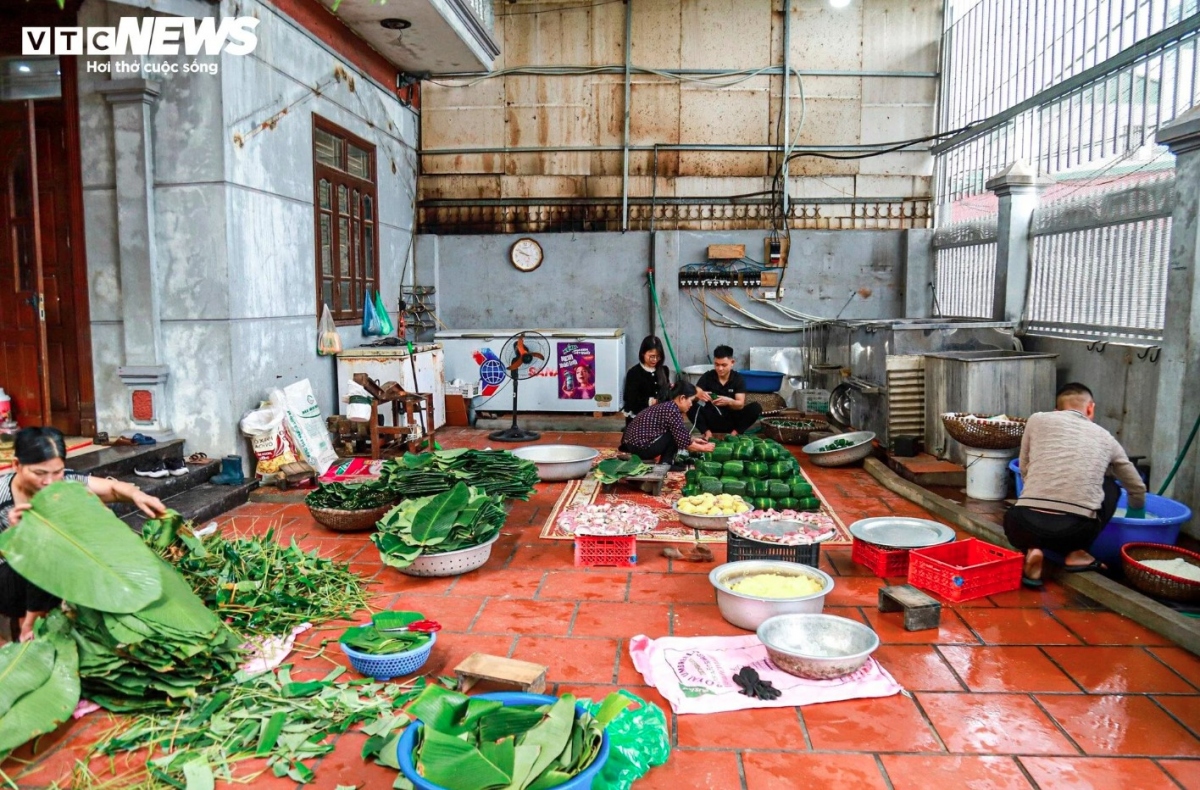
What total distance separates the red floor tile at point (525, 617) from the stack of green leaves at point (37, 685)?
1.75 meters

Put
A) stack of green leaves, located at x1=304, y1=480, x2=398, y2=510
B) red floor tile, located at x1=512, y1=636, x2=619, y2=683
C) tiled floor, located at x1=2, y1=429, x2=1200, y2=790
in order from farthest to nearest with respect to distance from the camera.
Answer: stack of green leaves, located at x1=304, y1=480, x2=398, y2=510 → red floor tile, located at x1=512, y1=636, x2=619, y2=683 → tiled floor, located at x1=2, y1=429, x2=1200, y2=790

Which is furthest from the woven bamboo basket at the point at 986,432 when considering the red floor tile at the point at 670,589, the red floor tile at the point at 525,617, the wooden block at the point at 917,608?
the red floor tile at the point at 525,617

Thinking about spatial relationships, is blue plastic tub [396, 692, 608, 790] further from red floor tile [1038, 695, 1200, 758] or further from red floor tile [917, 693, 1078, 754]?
red floor tile [1038, 695, 1200, 758]

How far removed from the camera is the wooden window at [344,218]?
Answer: 8.37m

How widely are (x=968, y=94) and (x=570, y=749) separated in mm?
10350

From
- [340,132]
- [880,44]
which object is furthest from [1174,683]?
[880,44]

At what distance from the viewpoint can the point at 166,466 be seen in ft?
21.2

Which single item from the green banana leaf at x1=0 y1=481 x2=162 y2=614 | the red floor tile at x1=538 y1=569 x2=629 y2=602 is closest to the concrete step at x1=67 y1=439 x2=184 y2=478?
the green banana leaf at x1=0 y1=481 x2=162 y2=614

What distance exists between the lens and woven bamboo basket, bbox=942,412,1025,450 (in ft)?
20.2

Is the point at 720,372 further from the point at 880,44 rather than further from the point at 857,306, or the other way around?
the point at 880,44

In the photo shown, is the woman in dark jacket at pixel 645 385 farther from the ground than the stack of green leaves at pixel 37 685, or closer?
farther from the ground

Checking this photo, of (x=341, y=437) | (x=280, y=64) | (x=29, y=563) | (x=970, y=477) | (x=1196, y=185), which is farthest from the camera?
(x=341, y=437)

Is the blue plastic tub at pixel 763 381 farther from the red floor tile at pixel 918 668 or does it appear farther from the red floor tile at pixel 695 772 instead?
the red floor tile at pixel 695 772

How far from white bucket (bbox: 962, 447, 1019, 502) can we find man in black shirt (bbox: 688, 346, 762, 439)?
2279 mm
